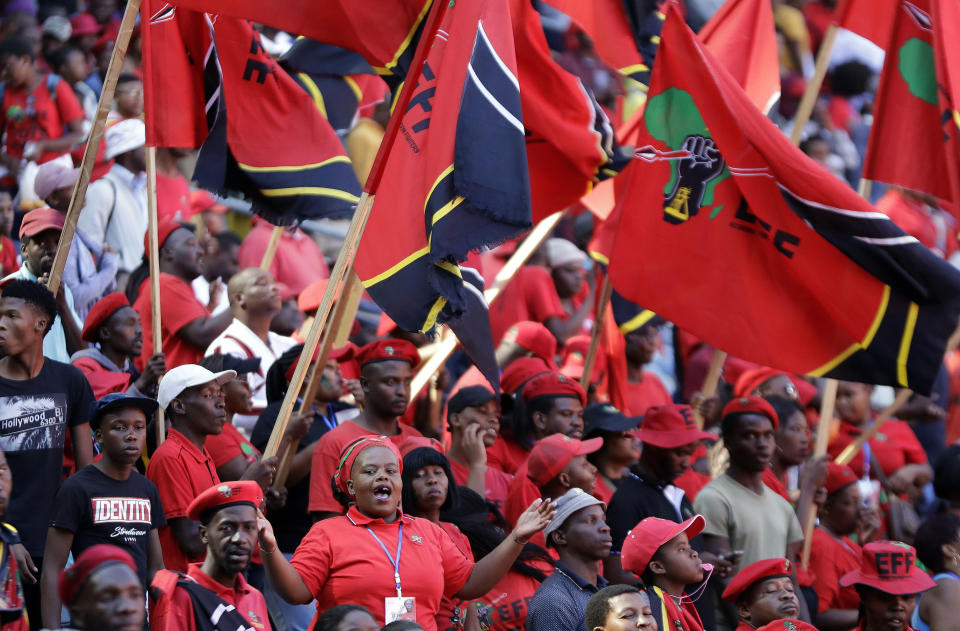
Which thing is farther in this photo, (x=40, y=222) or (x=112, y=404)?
(x=40, y=222)

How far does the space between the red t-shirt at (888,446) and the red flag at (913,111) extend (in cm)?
255

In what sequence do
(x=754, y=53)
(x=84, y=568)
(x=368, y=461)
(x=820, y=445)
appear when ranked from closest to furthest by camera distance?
(x=84, y=568)
(x=368, y=461)
(x=820, y=445)
(x=754, y=53)

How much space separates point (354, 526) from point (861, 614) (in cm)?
312

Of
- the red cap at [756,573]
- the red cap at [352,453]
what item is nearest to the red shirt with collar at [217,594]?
the red cap at [352,453]

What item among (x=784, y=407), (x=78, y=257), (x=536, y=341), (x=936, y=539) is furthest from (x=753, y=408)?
(x=78, y=257)

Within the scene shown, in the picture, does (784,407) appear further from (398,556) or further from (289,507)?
(398,556)

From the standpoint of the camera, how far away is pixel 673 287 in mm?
8461

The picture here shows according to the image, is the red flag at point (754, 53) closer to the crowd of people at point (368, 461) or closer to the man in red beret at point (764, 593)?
the crowd of people at point (368, 461)

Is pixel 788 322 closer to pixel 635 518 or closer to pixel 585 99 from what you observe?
pixel 635 518

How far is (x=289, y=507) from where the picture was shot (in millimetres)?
7801

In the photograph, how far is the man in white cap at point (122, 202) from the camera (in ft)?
33.0

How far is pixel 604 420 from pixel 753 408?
89 centimetres

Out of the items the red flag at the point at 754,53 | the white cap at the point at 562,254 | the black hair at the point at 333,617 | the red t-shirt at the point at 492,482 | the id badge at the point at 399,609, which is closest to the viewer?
the black hair at the point at 333,617

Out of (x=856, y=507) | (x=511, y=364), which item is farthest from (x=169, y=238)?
(x=856, y=507)
